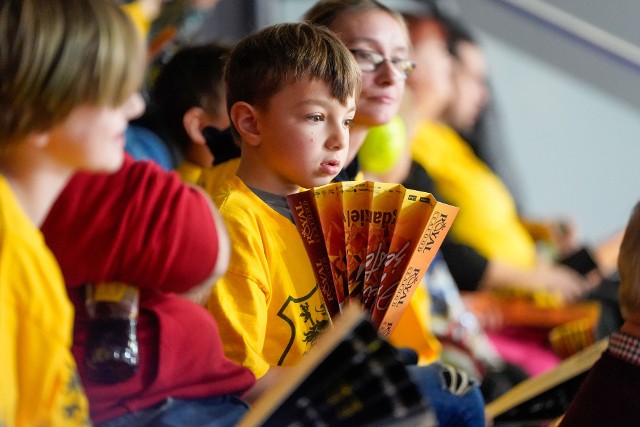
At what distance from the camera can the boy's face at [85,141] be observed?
1104mm

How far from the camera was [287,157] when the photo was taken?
1.49 m

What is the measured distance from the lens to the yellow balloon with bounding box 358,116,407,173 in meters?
2.20

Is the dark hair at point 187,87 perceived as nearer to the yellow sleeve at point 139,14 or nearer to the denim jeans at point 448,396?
the yellow sleeve at point 139,14

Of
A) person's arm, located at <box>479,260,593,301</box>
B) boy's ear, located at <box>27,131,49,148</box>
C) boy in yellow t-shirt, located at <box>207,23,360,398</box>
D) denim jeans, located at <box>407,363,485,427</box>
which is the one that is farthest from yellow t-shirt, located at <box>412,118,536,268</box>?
boy's ear, located at <box>27,131,49,148</box>

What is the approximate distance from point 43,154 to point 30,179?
3 cm

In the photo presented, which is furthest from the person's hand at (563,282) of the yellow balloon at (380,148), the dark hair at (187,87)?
the dark hair at (187,87)

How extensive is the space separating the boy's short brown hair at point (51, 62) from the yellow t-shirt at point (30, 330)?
0.26ft

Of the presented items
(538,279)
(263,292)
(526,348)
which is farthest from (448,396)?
(538,279)

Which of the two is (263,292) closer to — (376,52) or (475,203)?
(376,52)

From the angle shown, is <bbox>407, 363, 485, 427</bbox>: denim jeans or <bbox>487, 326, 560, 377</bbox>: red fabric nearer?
<bbox>407, 363, 485, 427</bbox>: denim jeans

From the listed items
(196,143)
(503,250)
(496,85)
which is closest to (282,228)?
(196,143)

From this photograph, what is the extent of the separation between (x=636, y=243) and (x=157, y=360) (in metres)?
0.82

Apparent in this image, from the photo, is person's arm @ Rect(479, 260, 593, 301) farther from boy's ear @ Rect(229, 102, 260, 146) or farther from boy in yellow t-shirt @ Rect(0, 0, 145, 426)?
boy in yellow t-shirt @ Rect(0, 0, 145, 426)

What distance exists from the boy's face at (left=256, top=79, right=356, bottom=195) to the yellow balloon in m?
0.69
